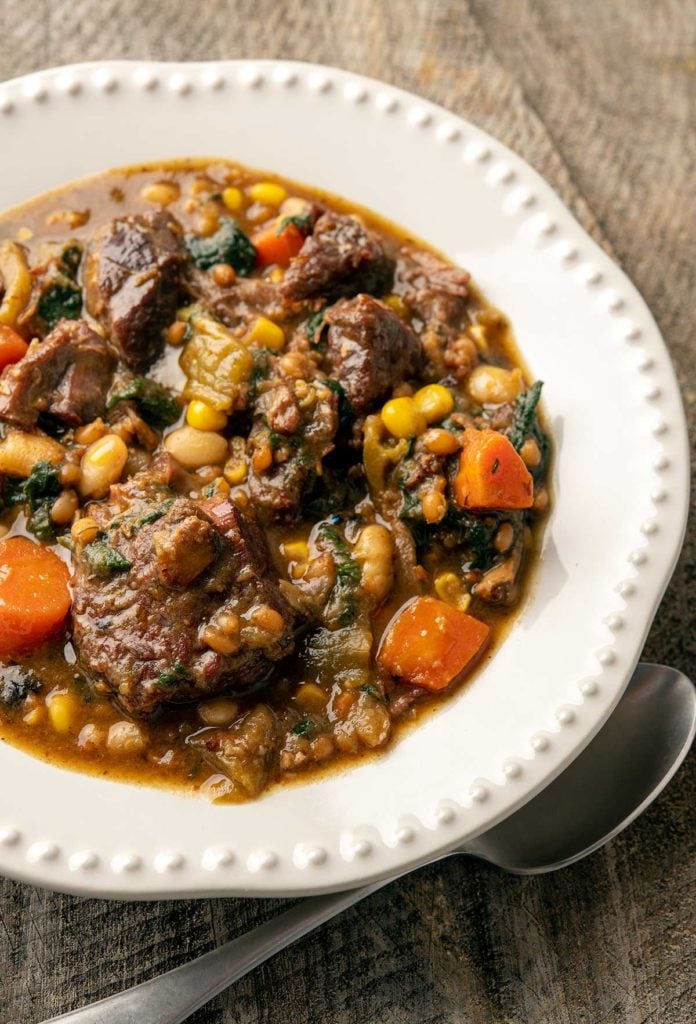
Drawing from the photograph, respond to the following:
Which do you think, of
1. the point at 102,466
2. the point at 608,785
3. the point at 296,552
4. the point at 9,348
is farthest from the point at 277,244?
the point at 608,785

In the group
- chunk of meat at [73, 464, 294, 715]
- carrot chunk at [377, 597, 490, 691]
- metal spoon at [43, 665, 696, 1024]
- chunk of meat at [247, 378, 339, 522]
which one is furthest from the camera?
chunk of meat at [247, 378, 339, 522]

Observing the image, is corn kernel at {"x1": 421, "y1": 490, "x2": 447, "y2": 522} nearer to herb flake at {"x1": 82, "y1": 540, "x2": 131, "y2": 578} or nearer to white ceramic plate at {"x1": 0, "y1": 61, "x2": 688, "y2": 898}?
white ceramic plate at {"x1": 0, "y1": 61, "x2": 688, "y2": 898}

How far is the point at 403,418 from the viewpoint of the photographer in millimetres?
5090

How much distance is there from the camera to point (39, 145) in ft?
17.9

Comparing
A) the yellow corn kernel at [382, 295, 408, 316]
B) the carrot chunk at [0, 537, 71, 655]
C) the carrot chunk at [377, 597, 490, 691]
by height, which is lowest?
the carrot chunk at [0, 537, 71, 655]

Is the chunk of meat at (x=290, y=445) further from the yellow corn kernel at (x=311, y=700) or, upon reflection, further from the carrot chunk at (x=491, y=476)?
the yellow corn kernel at (x=311, y=700)

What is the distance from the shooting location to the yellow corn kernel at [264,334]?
523cm

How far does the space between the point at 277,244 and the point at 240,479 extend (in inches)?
52.3

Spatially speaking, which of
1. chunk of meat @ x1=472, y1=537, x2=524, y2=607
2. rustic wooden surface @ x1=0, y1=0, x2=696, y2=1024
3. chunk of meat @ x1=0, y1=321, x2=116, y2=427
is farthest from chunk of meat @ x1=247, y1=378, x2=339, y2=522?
rustic wooden surface @ x1=0, y1=0, x2=696, y2=1024

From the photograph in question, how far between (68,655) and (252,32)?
405cm

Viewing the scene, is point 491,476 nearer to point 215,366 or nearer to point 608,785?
point 215,366

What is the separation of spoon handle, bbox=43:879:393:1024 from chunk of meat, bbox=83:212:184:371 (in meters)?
2.64

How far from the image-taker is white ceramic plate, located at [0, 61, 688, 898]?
4336mm

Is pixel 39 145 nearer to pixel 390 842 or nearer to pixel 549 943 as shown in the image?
pixel 390 842
